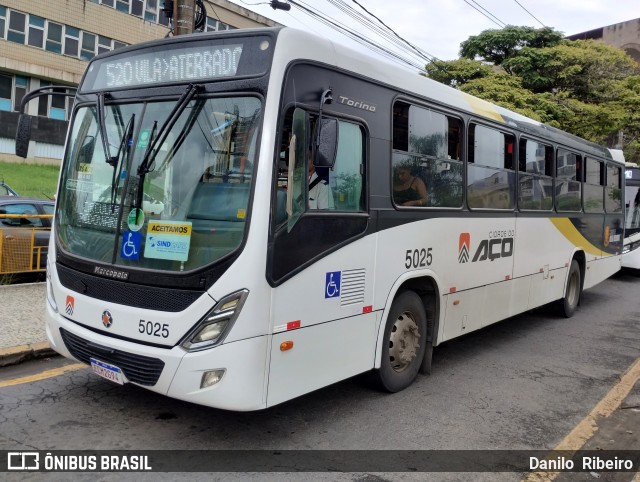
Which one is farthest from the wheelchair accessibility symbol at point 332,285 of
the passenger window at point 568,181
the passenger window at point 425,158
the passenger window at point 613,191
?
the passenger window at point 613,191

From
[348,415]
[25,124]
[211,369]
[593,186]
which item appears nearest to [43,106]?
[593,186]

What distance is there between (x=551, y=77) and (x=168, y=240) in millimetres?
22788

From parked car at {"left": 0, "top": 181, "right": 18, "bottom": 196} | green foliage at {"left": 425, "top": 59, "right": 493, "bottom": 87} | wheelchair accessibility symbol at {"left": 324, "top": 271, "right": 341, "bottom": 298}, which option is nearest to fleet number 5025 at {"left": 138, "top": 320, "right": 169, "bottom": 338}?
wheelchair accessibility symbol at {"left": 324, "top": 271, "right": 341, "bottom": 298}

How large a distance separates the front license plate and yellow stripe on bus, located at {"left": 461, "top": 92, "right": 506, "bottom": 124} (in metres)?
4.71

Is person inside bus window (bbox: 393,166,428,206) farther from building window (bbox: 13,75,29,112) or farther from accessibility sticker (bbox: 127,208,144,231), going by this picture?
building window (bbox: 13,75,29,112)

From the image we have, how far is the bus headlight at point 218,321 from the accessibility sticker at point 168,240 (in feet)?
1.48

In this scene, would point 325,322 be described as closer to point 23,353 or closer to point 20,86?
point 23,353

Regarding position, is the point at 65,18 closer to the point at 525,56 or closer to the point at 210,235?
the point at 525,56

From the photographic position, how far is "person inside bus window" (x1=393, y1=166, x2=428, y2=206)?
521 centimetres

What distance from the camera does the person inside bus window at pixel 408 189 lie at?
5.21 m

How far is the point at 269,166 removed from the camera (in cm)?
385

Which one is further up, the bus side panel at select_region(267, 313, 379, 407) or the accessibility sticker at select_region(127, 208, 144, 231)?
the accessibility sticker at select_region(127, 208, 144, 231)

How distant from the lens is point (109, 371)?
4.09 meters

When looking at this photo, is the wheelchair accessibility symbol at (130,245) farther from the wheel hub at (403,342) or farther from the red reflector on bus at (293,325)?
the wheel hub at (403,342)
